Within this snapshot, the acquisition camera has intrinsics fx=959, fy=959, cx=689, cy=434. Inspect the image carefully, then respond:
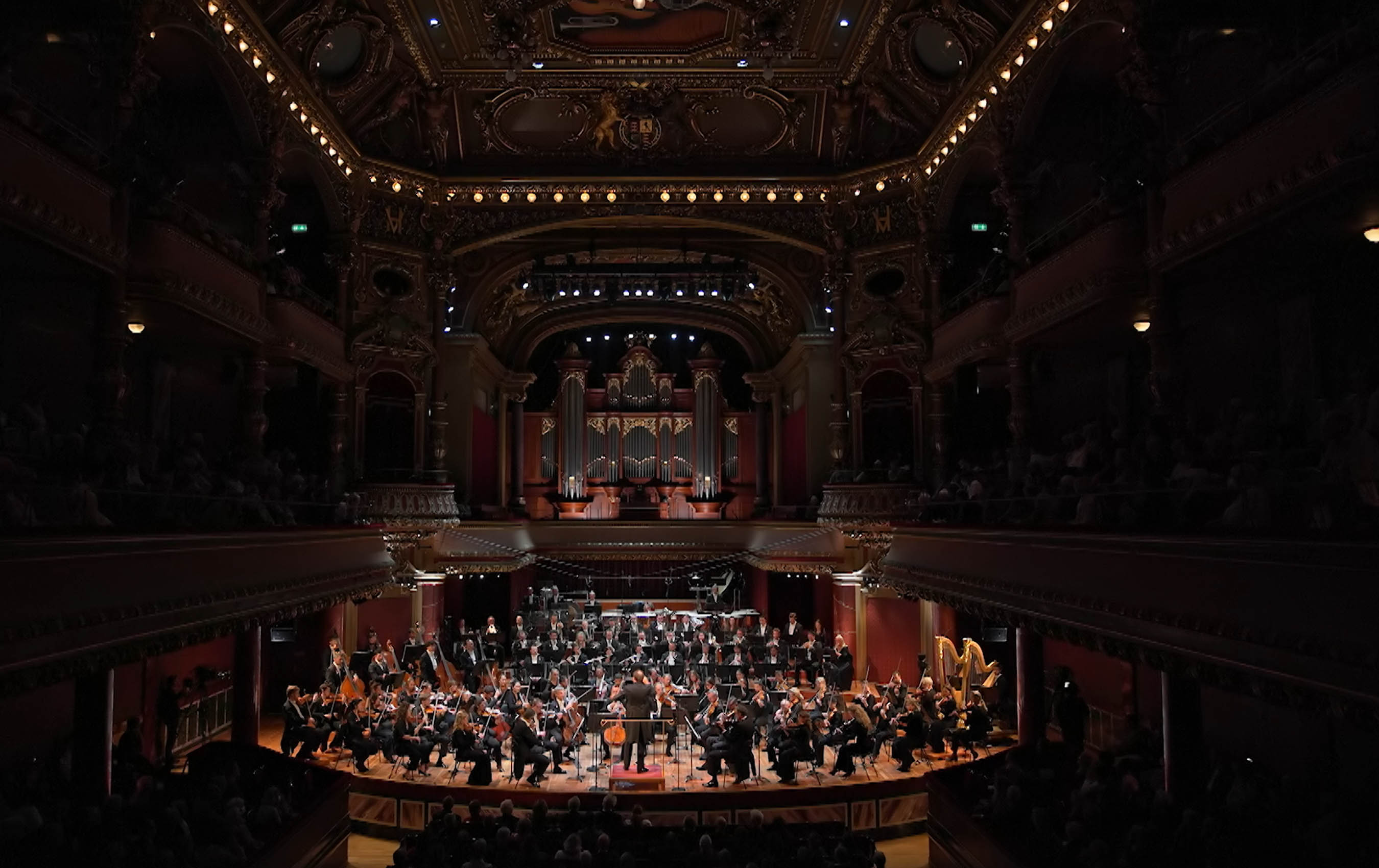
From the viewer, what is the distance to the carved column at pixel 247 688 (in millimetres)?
11258

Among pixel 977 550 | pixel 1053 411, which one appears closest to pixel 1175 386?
pixel 977 550

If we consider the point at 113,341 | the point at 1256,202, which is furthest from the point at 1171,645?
the point at 113,341

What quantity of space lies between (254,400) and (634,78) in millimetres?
7610

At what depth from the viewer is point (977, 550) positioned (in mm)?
9469

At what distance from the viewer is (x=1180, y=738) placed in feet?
25.6

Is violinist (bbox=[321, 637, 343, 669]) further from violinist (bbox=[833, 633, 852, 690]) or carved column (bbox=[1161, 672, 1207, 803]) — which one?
carved column (bbox=[1161, 672, 1207, 803])

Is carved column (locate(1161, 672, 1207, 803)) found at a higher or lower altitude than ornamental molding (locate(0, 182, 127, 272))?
lower

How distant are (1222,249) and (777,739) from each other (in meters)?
6.50

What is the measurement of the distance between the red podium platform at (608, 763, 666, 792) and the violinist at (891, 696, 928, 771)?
2666 mm

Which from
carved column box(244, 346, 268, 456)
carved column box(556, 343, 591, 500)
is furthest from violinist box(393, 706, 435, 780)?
carved column box(556, 343, 591, 500)

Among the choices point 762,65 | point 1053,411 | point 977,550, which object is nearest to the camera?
point 977,550

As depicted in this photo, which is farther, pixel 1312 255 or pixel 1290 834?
pixel 1312 255

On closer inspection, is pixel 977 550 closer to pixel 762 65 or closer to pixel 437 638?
pixel 762 65

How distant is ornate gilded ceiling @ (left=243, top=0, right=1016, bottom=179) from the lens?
12773 mm
